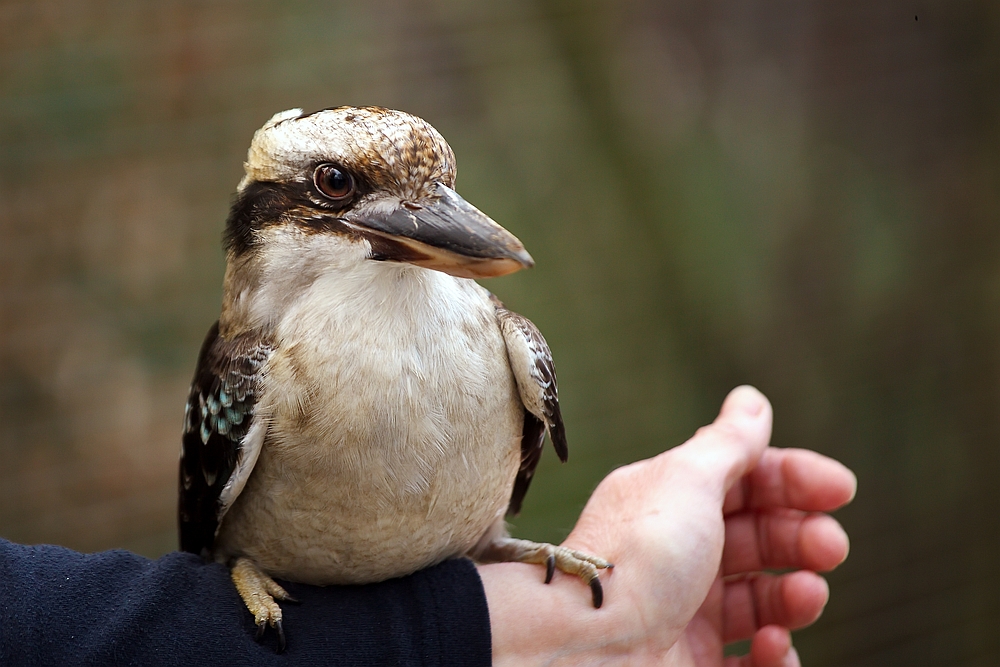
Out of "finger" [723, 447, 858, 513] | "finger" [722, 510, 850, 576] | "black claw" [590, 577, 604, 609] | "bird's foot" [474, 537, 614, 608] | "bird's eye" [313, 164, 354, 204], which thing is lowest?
"finger" [722, 510, 850, 576]

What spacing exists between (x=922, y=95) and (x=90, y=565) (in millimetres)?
4098

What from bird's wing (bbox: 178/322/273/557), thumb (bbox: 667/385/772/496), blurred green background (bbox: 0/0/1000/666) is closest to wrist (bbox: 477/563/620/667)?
thumb (bbox: 667/385/772/496)

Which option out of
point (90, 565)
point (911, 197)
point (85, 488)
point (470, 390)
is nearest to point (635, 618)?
point (470, 390)

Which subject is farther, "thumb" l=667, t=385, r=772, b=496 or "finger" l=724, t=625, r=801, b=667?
"finger" l=724, t=625, r=801, b=667

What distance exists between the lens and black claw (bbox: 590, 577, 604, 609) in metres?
1.75

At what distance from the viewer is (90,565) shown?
152cm

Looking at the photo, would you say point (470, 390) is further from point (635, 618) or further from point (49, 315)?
point (49, 315)

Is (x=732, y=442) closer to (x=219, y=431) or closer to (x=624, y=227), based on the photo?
(x=219, y=431)

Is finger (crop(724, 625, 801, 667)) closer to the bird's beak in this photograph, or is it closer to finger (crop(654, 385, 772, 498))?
finger (crop(654, 385, 772, 498))

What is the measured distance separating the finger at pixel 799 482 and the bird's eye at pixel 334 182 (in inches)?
49.5

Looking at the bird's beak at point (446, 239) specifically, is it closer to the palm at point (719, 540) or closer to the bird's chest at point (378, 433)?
the bird's chest at point (378, 433)

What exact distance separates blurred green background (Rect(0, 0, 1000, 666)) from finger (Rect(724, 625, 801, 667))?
5.30ft

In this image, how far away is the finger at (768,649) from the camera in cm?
221

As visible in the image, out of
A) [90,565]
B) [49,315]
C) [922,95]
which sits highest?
[922,95]
